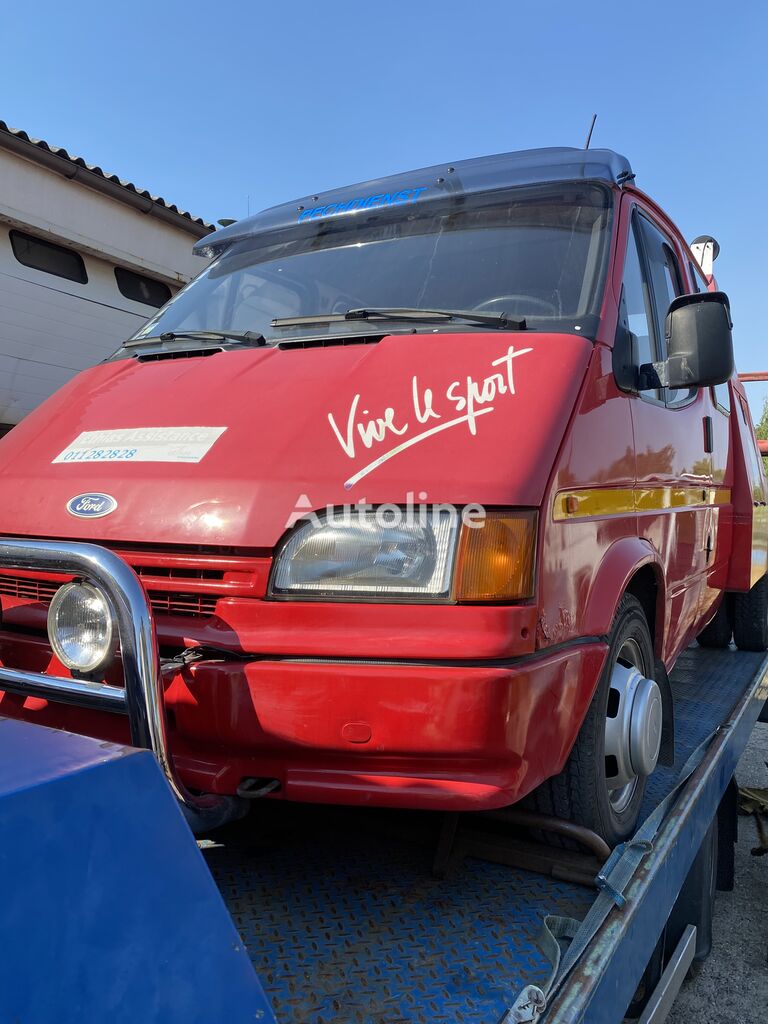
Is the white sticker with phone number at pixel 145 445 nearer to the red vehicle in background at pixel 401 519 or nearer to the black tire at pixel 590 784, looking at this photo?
the red vehicle in background at pixel 401 519

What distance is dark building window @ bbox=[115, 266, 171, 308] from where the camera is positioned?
7.71 meters

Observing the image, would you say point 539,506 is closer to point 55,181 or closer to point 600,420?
point 600,420

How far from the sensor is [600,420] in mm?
2225

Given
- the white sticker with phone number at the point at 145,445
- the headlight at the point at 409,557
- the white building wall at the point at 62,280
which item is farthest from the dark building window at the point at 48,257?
the headlight at the point at 409,557

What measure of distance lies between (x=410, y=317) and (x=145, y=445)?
87 centimetres

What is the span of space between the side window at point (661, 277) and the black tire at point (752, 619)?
2.17 meters

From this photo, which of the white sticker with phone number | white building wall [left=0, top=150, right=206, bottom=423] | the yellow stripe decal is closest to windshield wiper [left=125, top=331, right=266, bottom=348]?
the white sticker with phone number

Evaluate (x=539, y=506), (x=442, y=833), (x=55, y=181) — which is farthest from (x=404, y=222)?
(x=55, y=181)

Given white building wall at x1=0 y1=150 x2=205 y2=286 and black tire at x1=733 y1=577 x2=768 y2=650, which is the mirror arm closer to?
black tire at x1=733 y1=577 x2=768 y2=650

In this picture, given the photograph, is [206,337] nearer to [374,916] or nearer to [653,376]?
[653,376]

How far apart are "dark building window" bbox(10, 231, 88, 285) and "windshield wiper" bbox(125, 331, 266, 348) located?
4.52 m

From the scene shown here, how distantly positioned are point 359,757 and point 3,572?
1099 mm

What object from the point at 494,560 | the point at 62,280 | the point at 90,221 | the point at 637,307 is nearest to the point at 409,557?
the point at 494,560

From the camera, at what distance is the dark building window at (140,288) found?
25.3 feet
